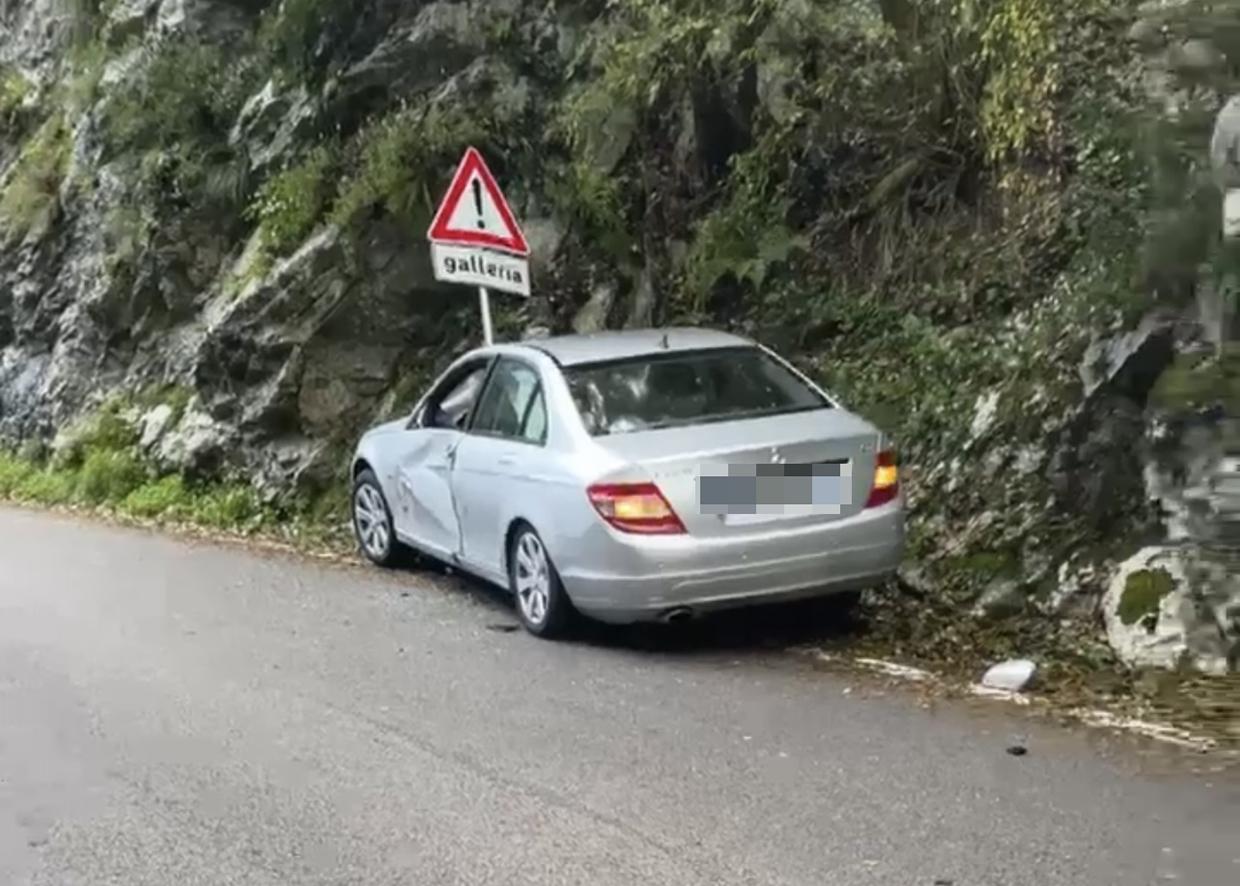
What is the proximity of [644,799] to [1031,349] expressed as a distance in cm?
503

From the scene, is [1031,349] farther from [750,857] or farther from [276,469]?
[276,469]

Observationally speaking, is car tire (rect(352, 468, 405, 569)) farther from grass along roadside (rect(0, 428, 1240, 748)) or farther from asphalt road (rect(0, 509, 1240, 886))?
asphalt road (rect(0, 509, 1240, 886))

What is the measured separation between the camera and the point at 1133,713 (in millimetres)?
7164

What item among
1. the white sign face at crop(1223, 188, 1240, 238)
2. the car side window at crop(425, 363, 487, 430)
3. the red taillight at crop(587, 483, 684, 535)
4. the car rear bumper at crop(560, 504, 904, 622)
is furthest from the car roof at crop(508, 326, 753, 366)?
the white sign face at crop(1223, 188, 1240, 238)

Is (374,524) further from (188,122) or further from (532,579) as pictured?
(188,122)

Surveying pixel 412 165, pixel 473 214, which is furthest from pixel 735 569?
pixel 412 165

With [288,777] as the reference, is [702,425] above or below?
above

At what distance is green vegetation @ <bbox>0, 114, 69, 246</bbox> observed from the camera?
898 inches

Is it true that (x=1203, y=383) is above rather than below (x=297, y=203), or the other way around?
below

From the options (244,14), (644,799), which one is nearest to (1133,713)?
(644,799)

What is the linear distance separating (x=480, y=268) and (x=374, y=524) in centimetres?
220

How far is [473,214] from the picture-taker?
12.9 meters

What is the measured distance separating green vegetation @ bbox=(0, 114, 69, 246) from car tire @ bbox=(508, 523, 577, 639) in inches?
603

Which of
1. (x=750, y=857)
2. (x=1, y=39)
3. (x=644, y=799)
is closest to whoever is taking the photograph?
(x=750, y=857)
